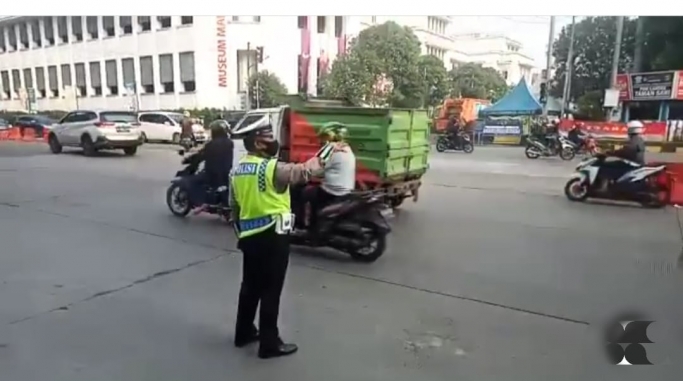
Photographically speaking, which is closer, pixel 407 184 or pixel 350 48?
pixel 350 48

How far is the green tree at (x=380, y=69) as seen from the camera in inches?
77.1

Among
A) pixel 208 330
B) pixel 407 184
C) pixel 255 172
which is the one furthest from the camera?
pixel 407 184

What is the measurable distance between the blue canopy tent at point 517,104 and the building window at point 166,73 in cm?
147

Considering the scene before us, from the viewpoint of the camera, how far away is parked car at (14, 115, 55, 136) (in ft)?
8.11

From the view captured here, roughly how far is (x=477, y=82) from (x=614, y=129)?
612 mm

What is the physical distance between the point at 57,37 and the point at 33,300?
4.08 feet

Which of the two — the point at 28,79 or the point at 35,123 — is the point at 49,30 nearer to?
the point at 28,79

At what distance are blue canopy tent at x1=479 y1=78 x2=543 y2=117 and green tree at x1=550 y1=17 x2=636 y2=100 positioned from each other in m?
0.12

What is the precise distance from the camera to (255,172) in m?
1.80

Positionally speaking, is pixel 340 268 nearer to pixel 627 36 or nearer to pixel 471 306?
pixel 471 306

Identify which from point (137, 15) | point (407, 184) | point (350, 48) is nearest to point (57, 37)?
point (137, 15)

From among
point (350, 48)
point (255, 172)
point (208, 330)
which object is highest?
point (350, 48)

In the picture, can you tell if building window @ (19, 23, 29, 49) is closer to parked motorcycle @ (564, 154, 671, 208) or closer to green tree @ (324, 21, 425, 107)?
green tree @ (324, 21, 425, 107)

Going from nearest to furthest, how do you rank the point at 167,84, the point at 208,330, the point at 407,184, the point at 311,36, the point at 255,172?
1. the point at 255,172
2. the point at 311,36
3. the point at 208,330
4. the point at 167,84
5. the point at 407,184
